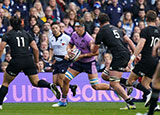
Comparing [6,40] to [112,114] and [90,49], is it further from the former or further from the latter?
[112,114]

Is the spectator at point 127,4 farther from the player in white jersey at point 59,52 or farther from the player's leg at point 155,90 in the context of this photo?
the player's leg at point 155,90

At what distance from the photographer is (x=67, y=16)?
21.1 metres

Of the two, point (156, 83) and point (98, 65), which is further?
point (98, 65)

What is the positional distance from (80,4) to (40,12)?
211 cm

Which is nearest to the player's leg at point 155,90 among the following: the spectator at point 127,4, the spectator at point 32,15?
the spectator at point 32,15

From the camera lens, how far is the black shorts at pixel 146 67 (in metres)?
13.0

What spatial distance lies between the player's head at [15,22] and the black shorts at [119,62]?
2.59m

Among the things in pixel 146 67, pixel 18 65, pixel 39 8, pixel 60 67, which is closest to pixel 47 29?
pixel 39 8

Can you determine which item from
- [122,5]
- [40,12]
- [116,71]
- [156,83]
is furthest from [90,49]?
[122,5]

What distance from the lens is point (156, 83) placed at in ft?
32.7

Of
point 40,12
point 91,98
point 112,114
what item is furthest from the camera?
point 40,12

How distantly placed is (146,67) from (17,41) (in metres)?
3.38

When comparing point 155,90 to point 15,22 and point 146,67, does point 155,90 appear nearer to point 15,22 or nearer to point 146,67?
point 146,67

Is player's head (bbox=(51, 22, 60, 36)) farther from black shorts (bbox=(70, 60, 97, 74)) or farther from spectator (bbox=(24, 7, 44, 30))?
spectator (bbox=(24, 7, 44, 30))
